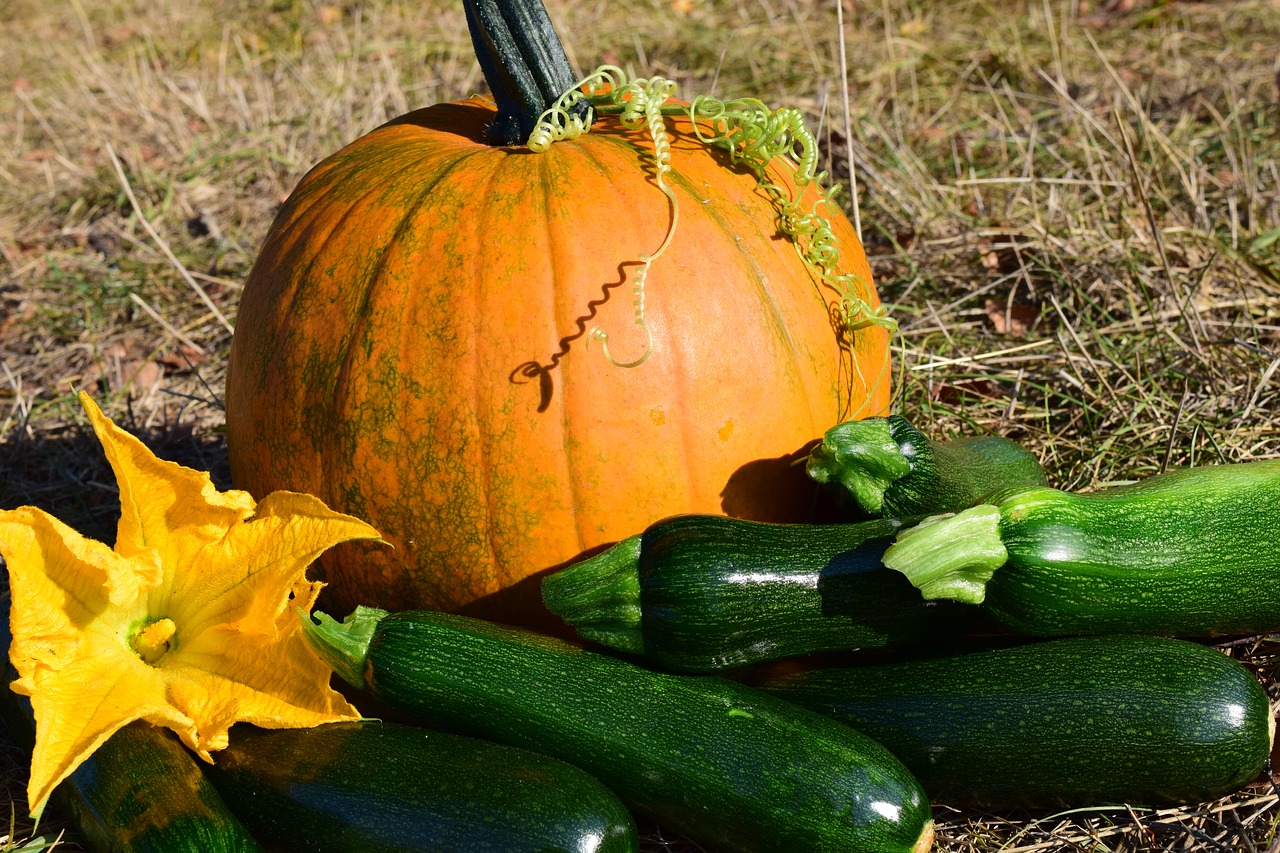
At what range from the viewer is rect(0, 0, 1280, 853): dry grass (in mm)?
4016

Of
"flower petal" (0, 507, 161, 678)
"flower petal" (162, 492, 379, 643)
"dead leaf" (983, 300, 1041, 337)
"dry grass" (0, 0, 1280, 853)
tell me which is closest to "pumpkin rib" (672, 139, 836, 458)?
"dry grass" (0, 0, 1280, 853)

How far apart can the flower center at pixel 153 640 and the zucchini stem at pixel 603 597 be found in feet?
2.72

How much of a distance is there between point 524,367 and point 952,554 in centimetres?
103

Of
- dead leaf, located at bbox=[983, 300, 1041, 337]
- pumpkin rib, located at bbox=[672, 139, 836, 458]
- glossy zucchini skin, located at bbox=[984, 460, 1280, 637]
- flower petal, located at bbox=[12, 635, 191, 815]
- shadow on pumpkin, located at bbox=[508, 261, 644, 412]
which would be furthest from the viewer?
dead leaf, located at bbox=[983, 300, 1041, 337]

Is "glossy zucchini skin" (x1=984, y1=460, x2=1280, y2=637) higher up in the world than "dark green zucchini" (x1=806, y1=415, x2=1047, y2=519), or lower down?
lower down

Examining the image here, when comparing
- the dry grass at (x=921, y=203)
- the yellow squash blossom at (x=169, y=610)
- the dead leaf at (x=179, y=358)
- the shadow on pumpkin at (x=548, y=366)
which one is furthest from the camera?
the dead leaf at (x=179, y=358)

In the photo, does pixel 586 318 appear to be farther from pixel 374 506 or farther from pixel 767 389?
pixel 374 506

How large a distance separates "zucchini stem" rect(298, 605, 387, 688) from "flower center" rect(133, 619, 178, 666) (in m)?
0.31

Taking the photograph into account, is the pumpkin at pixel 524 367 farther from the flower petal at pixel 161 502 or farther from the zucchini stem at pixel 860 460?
the flower petal at pixel 161 502

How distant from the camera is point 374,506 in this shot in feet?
9.08

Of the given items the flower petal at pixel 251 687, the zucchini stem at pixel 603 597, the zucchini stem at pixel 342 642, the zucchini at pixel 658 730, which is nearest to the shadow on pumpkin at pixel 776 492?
the zucchini stem at pixel 603 597

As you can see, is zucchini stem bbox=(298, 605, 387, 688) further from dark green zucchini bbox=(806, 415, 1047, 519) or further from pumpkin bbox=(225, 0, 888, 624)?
dark green zucchini bbox=(806, 415, 1047, 519)

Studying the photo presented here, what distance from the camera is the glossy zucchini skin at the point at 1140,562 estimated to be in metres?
2.50

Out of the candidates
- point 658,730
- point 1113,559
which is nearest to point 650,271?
point 658,730
